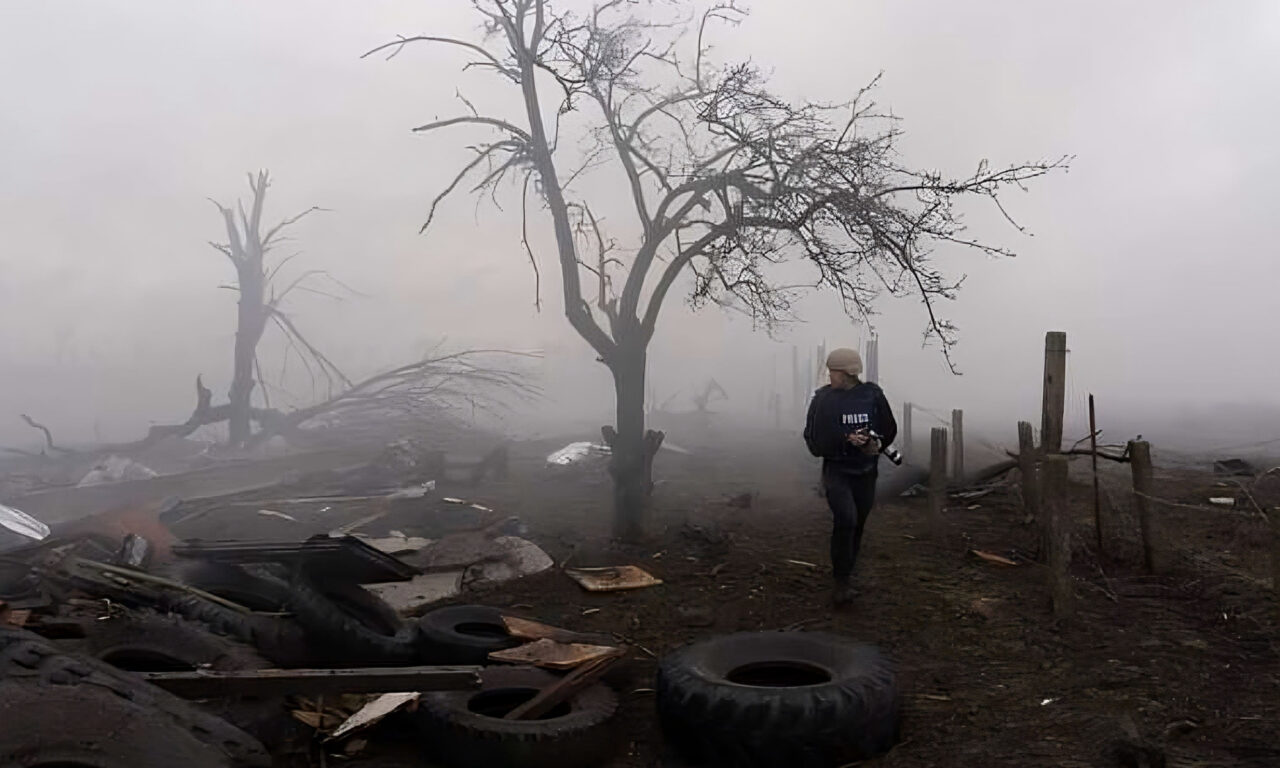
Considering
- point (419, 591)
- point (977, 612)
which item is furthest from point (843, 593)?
point (419, 591)

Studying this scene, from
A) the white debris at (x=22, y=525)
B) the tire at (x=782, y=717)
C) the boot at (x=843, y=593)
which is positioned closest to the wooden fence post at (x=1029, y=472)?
the boot at (x=843, y=593)

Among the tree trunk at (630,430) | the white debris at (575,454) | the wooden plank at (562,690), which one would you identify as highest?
the tree trunk at (630,430)

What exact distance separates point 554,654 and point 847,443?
115 inches

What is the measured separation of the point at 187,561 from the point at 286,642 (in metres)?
1.50

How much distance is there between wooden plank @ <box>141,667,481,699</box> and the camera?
4508mm

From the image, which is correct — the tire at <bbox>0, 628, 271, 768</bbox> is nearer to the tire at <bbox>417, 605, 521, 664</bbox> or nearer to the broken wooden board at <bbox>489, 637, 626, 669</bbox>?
the broken wooden board at <bbox>489, 637, 626, 669</bbox>

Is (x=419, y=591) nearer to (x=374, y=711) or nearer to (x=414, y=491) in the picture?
(x=374, y=711)

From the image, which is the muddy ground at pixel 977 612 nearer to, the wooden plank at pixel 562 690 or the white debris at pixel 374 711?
the white debris at pixel 374 711

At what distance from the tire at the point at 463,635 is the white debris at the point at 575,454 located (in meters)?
11.5

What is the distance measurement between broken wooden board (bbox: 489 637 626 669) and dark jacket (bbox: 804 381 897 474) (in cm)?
244

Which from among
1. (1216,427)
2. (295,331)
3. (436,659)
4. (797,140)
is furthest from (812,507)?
(1216,427)

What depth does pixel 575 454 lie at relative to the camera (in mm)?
19219

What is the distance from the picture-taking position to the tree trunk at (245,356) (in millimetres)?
21234

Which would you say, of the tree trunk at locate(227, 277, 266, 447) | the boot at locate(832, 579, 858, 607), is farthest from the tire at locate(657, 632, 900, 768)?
the tree trunk at locate(227, 277, 266, 447)
